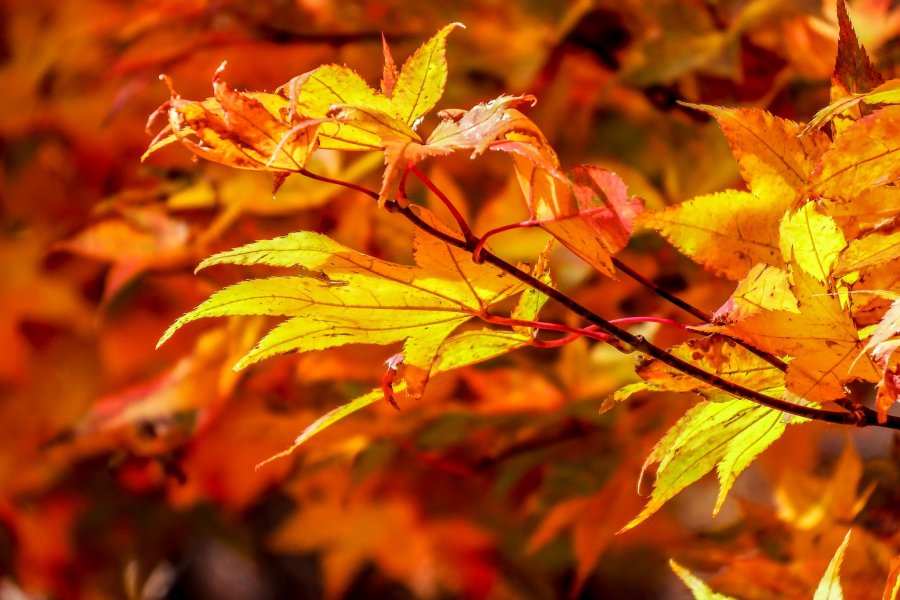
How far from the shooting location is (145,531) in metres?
1.02

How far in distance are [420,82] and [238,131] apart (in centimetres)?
5

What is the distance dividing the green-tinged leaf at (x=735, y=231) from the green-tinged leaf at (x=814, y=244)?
0.02m

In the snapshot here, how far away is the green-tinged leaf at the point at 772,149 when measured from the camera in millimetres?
291

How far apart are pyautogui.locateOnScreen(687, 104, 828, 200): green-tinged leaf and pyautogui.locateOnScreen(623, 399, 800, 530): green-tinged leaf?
2.5 inches

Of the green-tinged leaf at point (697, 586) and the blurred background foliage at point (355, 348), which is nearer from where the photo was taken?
the green-tinged leaf at point (697, 586)

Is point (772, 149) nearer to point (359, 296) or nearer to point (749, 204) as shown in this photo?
point (749, 204)

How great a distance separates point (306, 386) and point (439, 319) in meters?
0.46

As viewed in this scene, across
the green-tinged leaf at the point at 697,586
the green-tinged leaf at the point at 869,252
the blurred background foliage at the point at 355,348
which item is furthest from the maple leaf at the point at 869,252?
the blurred background foliage at the point at 355,348

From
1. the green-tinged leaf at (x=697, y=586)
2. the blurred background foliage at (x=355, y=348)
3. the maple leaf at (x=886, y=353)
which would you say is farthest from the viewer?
the blurred background foliage at (x=355, y=348)

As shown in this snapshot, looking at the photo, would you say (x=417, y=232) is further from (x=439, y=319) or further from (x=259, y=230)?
(x=259, y=230)

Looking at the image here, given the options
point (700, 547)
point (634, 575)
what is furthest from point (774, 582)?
point (634, 575)

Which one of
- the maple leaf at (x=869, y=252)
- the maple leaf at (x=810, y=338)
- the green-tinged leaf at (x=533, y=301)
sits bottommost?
the green-tinged leaf at (x=533, y=301)

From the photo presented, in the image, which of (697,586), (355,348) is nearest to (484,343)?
(697,586)

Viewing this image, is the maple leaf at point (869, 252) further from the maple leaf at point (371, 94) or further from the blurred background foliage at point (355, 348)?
the blurred background foliage at point (355, 348)
